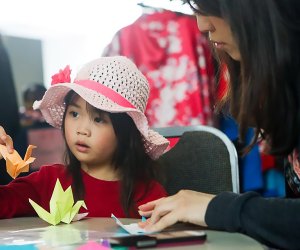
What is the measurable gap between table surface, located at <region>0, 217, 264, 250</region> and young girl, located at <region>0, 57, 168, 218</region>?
0.17 meters

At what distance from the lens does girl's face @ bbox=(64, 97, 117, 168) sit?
3.96 feet

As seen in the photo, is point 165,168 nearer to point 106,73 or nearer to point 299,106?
point 106,73

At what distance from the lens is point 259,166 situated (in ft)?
6.72

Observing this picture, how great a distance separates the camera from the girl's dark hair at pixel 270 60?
82cm

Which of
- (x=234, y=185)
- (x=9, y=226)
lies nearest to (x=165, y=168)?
(x=234, y=185)

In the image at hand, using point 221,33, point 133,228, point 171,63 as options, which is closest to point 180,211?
point 133,228

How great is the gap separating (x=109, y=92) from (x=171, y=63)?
0.84 meters

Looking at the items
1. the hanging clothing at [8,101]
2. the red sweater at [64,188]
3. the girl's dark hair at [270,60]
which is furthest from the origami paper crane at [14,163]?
the hanging clothing at [8,101]

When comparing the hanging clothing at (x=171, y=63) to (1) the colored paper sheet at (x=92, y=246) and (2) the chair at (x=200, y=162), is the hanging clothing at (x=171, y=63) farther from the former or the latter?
(1) the colored paper sheet at (x=92, y=246)

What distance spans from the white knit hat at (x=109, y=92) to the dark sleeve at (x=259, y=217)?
43 centimetres

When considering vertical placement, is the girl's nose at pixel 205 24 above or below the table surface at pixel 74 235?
above

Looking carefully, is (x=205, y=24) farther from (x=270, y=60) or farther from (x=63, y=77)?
(x=63, y=77)

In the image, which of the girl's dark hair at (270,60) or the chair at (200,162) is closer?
the girl's dark hair at (270,60)

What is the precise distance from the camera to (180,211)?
86 cm
